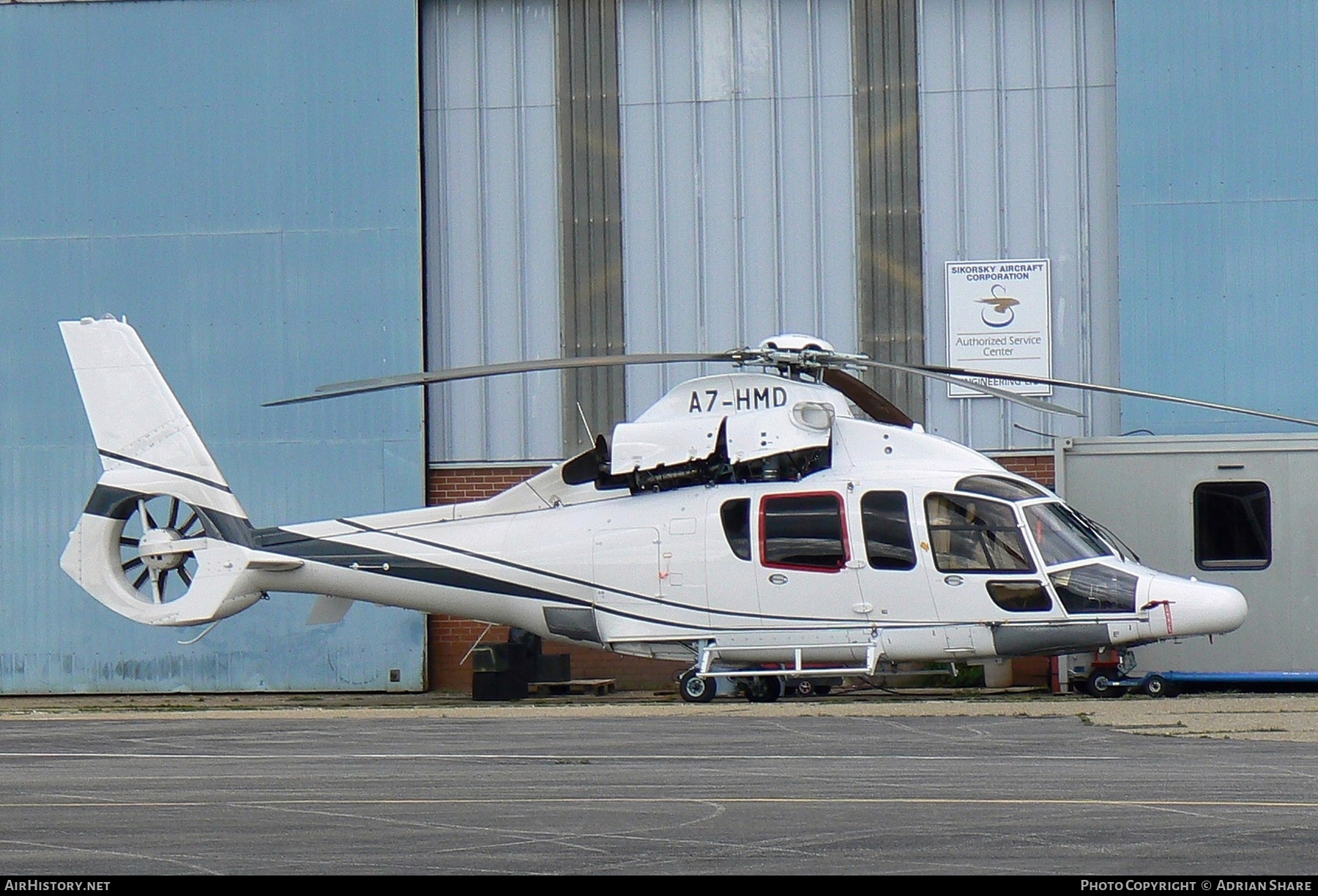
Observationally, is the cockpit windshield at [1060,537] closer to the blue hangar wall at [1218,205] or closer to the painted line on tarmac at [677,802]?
the blue hangar wall at [1218,205]

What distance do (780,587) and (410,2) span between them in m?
9.87

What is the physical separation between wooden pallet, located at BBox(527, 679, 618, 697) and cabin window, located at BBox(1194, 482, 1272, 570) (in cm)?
711

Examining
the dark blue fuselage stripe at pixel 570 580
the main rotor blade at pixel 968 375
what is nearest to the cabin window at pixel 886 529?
the dark blue fuselage stripe at pixel 570 580

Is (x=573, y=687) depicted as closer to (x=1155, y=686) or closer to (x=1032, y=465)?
(x=1032, y=465)

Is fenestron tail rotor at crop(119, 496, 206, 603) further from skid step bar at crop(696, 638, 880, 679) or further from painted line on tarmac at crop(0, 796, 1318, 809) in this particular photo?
painted line on tarmac at crop(0, 796, 1318, 809)

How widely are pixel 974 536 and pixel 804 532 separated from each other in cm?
160

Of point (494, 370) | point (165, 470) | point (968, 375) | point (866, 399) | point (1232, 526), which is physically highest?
point (494, 370)

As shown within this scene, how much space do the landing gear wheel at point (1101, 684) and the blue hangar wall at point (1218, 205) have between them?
4.78 meters

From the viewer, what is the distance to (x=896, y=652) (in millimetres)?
16531

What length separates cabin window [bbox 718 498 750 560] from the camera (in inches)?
659

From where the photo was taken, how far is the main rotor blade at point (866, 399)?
17250mm

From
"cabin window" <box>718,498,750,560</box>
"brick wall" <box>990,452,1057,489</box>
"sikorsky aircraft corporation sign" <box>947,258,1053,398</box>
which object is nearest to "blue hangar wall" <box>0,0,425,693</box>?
"cabin window" <box>718,498,750,560</box>

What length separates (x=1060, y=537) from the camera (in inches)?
643

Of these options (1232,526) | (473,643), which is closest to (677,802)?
(1232,526)
